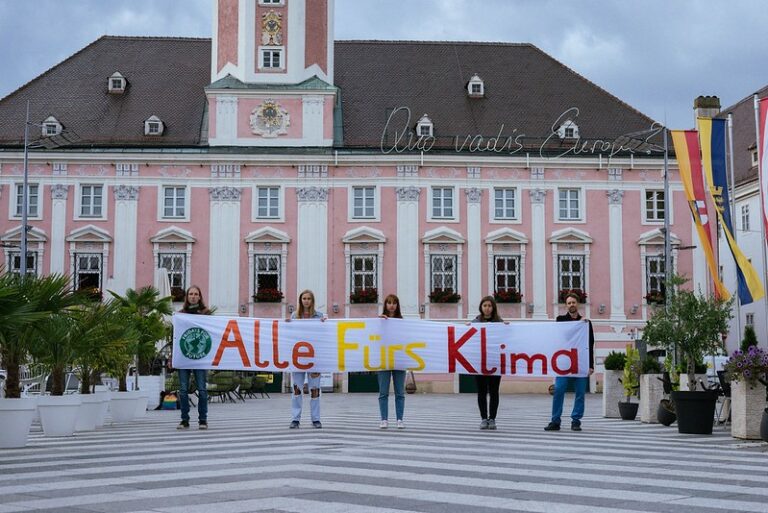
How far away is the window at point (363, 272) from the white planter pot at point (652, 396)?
97.2 ft

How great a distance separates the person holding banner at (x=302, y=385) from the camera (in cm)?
1773

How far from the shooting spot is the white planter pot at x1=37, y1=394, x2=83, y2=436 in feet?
54.7

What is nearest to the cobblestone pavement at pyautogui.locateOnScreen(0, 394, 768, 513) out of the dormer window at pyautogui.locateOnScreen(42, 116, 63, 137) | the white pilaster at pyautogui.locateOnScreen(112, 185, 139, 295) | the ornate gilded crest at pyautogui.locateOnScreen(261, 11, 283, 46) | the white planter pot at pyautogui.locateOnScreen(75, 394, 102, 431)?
the white planter pot at pyautogui.locateOnScreen(75, 394, 102, 431)

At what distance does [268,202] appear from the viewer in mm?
50531

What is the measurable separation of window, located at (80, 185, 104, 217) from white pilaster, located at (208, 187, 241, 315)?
Answer: 16.5 feet

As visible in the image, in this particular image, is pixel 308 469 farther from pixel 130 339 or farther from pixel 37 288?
pixel 130 339

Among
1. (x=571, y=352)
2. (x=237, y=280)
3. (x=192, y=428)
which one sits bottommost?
(x=192, y=428)

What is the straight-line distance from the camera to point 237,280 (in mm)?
50125

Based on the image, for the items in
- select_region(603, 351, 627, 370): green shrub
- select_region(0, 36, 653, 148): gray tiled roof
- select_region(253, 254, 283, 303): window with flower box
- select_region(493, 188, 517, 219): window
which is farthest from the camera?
select_region(0, 36, 653, 148): gray tiled roof

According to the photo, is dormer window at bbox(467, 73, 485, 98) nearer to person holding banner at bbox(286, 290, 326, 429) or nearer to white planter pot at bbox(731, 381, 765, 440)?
person holding banner at bbox(286, 290, 326, 429)

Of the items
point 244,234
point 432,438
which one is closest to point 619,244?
point 244,234

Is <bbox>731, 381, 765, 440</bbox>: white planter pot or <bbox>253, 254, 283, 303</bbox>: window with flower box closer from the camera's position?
<bbox>731, 381, 765, 440</bbox>: white planter pot

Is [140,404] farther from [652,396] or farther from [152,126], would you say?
[152,126]

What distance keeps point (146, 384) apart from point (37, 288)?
52.0 ft
